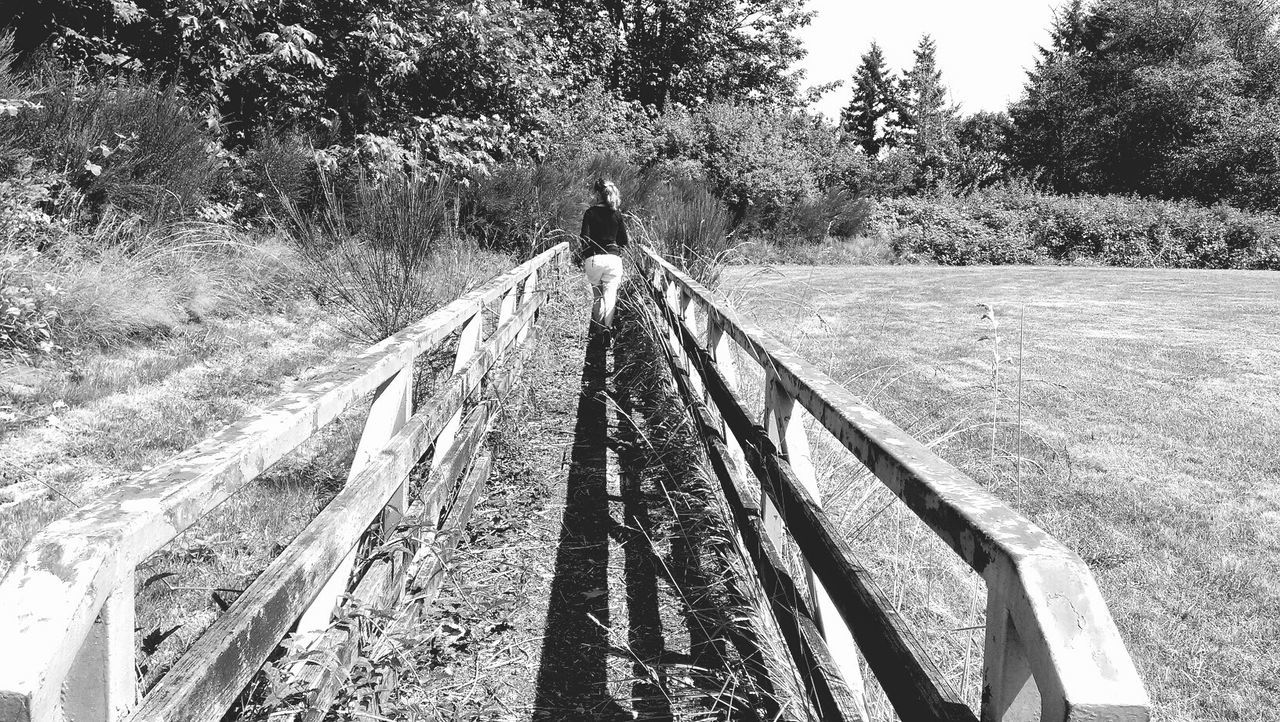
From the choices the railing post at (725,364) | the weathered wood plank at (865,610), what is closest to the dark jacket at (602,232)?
the railing post at (725,364)

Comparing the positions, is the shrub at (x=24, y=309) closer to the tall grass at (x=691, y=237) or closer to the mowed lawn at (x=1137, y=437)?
the mowed lawn at (x=1137, y=437)

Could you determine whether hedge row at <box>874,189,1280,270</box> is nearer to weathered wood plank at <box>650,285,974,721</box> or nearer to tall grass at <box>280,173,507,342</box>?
tall grass at <box>280,173,507,342</box>

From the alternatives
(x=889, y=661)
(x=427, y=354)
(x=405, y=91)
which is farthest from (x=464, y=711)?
(x=405, y=91)

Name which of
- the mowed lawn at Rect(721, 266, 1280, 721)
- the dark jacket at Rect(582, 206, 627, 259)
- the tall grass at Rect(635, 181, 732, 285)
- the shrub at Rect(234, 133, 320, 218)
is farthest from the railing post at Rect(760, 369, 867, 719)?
the shrub at Rect(234, 133, 320, 218)

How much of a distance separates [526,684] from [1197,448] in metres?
5.33

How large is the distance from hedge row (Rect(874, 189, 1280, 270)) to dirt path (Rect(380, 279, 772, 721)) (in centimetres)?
2507

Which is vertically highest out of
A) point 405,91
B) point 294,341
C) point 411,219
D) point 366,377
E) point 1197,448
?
point 405,91

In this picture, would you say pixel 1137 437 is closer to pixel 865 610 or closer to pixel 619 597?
pixel 619 597

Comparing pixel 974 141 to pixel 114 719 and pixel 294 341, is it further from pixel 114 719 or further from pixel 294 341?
pixel 114 719

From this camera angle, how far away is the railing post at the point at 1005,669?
117cm

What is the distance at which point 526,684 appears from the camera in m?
2.93

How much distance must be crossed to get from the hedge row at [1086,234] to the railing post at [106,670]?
2887cm

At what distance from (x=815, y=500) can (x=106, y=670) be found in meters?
1.77

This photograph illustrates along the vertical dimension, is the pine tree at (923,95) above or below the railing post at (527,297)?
above
